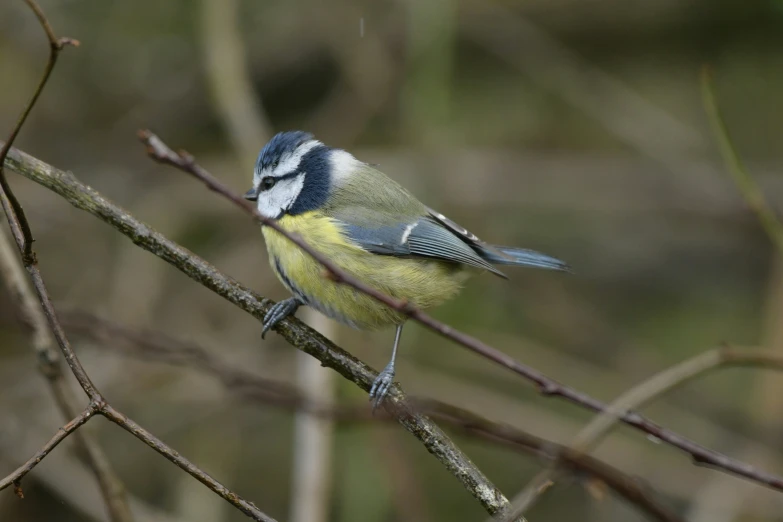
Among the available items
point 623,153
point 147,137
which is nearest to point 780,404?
point 623,153

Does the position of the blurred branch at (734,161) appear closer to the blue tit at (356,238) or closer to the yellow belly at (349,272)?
the blue tit at (356,238)

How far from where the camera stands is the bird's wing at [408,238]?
2.05 metres

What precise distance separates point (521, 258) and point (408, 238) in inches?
14.9

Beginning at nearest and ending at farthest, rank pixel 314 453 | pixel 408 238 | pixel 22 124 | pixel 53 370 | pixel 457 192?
pixel 22 124 → pixel 53 370 → pixel 408 238 → pixel 314 453 → pixel 457 192

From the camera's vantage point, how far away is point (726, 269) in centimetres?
368

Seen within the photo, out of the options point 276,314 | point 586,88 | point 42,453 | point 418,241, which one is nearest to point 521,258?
point 418,241

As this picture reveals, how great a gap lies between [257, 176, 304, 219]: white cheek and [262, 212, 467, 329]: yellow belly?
0.12ft

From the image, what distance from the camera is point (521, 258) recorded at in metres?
2.29

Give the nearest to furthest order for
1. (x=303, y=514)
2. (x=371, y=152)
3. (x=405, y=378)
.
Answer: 1. (x=303, y=514)
2. (x=405, y=378)
3. (x=371, y=152)

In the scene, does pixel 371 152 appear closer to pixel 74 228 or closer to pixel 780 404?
pixel 74 228

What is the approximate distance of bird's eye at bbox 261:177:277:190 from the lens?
2.17 m

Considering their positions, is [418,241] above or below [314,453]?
above

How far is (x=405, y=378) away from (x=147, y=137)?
7.89ft

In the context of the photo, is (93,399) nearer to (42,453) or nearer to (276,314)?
(42,453)
